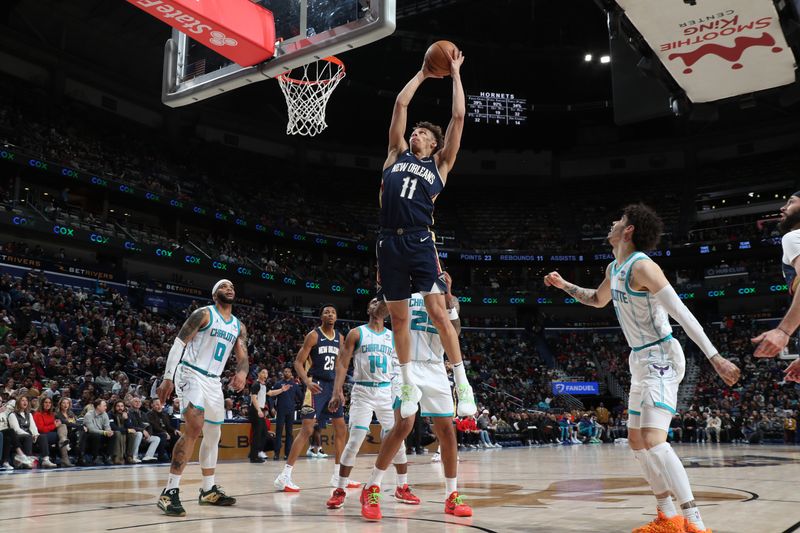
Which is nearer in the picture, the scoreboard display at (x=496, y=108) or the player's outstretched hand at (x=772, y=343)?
the player's outstretched hand at (x=772, y=343)

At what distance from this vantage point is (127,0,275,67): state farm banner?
707 centimetres

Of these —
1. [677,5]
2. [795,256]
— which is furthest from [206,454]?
[677,5]

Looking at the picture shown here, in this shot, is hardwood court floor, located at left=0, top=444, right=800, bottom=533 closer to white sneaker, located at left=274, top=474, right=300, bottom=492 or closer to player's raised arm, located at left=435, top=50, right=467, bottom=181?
white sneaker, located at left=274, top=474, right=300, bottom=492

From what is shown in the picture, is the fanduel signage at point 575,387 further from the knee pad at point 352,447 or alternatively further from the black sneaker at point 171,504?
the black sneaker at point 171,504

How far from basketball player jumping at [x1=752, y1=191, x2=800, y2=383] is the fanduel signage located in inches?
1134

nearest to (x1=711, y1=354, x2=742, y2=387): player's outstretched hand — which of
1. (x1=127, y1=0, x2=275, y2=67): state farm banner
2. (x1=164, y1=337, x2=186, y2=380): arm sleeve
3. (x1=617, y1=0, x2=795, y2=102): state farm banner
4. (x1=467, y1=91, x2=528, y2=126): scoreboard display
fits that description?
(x1=617, y1=0, x2=795, y2=102): state farm banner

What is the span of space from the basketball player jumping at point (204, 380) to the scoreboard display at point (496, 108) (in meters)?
28.6

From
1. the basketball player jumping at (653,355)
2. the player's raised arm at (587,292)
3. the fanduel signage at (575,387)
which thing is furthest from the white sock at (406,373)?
the fanduel signage at (575,387)

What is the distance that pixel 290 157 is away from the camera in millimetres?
38094

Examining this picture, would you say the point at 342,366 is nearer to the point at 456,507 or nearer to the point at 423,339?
the point at 423,339

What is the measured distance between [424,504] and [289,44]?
5.13m

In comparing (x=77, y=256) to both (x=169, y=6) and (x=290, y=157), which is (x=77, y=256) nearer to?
(x=290, y=157)

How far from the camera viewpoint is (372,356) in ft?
25.7

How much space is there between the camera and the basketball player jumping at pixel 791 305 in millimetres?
3654
